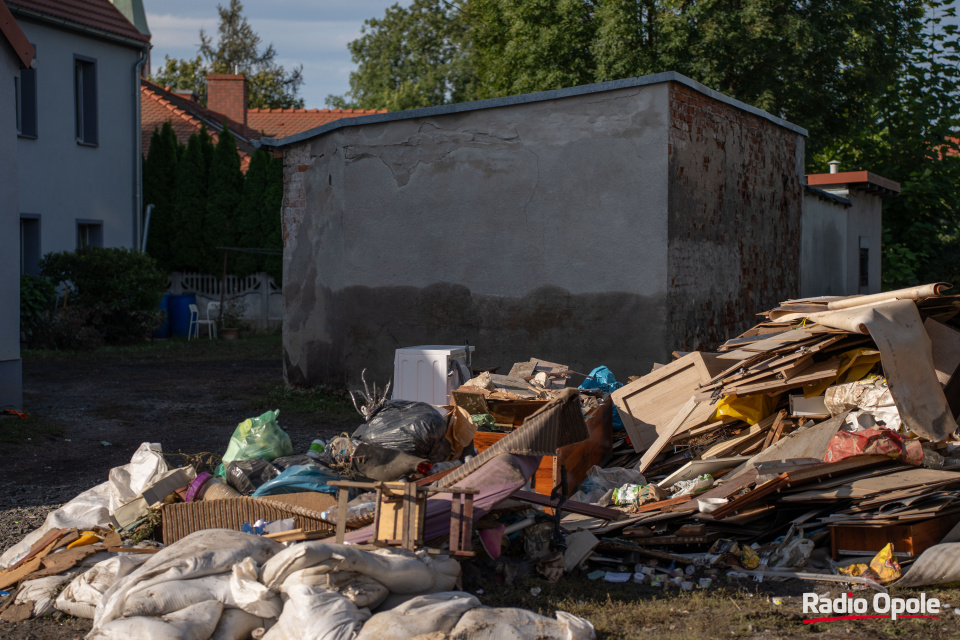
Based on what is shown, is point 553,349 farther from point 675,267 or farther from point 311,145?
point 311,145

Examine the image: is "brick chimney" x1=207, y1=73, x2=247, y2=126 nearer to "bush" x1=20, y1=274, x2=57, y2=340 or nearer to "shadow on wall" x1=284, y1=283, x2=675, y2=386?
"bush" x1=20, y1=274, x2=57, y2=340

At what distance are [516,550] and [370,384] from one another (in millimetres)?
5168

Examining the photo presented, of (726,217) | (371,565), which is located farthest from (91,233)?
(371,565)

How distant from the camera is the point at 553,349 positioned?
29.7 feet

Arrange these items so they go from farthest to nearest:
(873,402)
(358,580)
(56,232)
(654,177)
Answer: (56,232), (654,177), (873,402), (358,580)

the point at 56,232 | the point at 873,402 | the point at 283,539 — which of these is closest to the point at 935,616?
the point at 873,402

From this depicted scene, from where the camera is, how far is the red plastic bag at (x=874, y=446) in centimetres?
523

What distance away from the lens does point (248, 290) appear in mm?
20172

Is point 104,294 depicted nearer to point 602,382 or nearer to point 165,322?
point 165,322

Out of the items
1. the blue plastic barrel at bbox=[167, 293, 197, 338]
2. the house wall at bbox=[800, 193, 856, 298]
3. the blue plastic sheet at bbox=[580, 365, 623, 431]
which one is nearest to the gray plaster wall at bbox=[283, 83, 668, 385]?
the blue plastic sheet at bbox=[580, 365, 623, 431]

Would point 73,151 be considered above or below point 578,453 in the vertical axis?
above

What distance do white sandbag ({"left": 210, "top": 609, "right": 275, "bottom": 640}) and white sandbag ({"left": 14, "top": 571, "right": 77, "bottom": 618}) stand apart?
1.10 meters

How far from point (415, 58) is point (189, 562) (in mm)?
42685

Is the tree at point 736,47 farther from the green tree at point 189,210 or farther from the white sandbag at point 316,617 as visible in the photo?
the white sandbag at point 316,617
